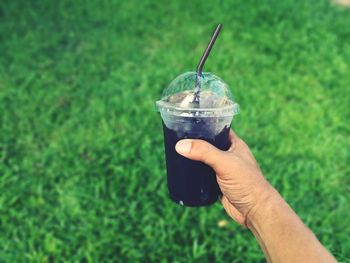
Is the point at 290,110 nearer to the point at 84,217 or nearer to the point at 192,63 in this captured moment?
the point at 192,63

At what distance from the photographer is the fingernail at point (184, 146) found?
1.67 m

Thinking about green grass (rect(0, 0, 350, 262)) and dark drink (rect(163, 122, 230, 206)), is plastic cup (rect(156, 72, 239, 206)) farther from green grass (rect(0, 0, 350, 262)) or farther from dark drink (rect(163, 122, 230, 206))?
green grass (rect(0, 0, 350, 262))

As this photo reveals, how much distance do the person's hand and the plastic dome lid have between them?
0.11 meters

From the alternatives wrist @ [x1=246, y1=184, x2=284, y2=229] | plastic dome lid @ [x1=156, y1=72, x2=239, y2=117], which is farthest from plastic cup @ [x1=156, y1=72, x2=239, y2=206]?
wrist @ [x1=246, y1=184, x2=284, y2=229]

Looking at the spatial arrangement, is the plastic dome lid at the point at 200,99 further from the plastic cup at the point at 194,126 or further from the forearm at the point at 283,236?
the forearm at the point at 283,236

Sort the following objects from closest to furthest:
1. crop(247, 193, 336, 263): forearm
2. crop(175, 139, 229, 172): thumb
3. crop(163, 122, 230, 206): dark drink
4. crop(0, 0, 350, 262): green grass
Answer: crop(247, 193, 336, 263): forearm
crop(175, 139, 229, 172): thumb
crop(163, 122, 230, 206): dark drink
crop(0, 0, 350, 262): green grass

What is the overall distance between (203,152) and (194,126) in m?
0.11

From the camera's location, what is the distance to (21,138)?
348 cm

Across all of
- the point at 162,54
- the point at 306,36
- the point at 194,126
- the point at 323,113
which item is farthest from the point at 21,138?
the point at 306,36

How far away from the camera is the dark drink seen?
1.80 metres

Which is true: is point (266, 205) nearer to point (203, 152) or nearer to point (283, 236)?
point (283, 236)

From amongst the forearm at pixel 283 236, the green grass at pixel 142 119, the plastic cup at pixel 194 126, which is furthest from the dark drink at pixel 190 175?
the green grass at pixel 142 119

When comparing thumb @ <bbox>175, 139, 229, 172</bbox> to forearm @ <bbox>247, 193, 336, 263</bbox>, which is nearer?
forearm @ <bbox>247, 193, 336, 263</bbox>

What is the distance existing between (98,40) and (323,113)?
2.40 metres
